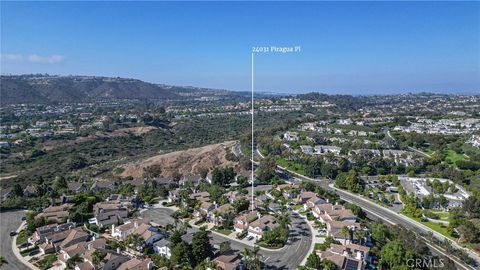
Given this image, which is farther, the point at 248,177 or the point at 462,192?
the point at 248,177

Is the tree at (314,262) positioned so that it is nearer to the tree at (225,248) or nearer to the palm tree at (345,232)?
the palm tree at (345,232)

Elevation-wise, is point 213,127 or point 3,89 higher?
point 3,89

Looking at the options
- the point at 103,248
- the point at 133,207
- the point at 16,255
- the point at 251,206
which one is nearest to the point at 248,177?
the point at 251,206

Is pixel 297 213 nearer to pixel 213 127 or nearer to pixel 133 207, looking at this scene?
pixel 133 207

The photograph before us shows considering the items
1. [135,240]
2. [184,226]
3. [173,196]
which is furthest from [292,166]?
[135,240]

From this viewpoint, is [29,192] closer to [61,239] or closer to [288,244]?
[61,239]
